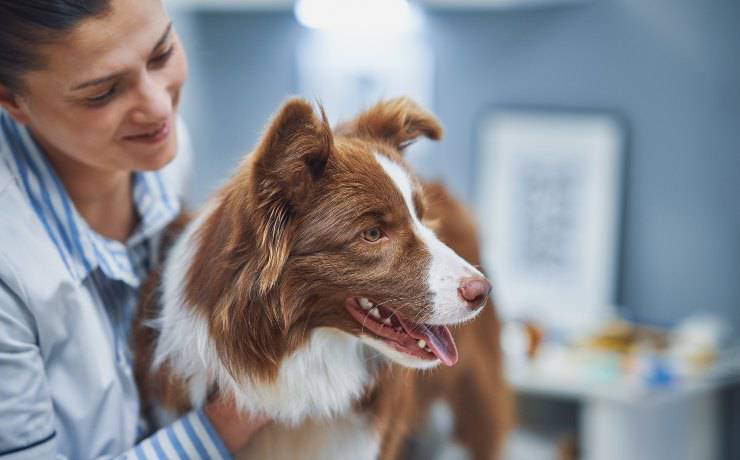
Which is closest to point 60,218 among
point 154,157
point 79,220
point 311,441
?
point 79,220

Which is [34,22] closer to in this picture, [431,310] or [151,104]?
[151,104]

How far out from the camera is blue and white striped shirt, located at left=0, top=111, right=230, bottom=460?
3.62ft

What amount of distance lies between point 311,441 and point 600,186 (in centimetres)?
221

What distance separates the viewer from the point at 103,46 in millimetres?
1103

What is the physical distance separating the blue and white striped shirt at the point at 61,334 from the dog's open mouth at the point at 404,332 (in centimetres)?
29

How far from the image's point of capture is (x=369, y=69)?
394cm

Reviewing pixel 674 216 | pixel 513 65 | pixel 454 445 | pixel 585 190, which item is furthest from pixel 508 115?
pixel 454 445

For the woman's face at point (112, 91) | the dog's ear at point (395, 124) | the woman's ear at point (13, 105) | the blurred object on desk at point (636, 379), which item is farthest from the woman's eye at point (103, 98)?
the blurred object on desk at point (636, 379)

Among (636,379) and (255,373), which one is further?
(636,379)

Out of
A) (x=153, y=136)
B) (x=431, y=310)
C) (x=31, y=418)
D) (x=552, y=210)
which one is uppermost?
(x=153, y=136)

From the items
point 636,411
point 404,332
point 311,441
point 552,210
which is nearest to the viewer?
point 404,332

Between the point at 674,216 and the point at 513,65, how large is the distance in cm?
91

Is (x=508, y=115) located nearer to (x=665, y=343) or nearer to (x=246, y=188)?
(x=665, y=343)

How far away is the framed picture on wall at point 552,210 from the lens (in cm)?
321
